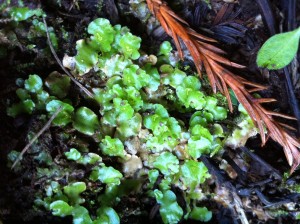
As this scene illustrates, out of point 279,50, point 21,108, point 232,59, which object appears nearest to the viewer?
point 279,50

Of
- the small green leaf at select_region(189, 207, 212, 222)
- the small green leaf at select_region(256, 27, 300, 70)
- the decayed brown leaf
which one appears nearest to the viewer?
the small green leaf at select_region(256, 27, 300, 70)

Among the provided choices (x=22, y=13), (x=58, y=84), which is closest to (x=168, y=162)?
(x=58, y=84)

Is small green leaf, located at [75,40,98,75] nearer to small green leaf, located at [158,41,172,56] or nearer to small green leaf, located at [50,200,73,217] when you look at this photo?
small green leaf, located at [158,41,172,56]

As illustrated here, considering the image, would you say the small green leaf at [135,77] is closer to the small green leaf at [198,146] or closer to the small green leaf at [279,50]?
the small green leaf at [198,146]

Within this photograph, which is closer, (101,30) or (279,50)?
(279,50)

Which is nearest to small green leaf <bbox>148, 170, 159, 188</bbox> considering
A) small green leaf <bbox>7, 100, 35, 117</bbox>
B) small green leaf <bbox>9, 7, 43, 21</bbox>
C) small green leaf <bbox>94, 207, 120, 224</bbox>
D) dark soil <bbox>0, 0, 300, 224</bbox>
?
dark soil <bbox>0, 0, 300, 224</bbox>

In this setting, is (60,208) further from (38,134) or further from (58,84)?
(58,84)

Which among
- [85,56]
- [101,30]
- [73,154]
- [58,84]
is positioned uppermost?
[101,30]
